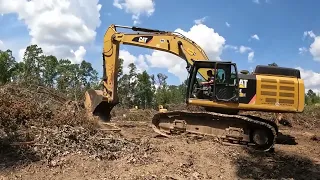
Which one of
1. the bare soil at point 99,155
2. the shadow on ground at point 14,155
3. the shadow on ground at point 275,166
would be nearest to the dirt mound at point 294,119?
the bare soil at point 99,155

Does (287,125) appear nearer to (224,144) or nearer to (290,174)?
(224,144)

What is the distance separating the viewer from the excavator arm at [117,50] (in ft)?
38.8

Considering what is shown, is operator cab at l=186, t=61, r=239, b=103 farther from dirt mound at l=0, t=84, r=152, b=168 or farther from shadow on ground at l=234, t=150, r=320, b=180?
dirt mound at l=0, t=84, r=152, b=168

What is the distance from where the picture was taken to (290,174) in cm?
760

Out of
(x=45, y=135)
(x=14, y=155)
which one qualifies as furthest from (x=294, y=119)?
(x=14, y=155)

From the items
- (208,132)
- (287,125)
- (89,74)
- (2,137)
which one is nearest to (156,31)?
(208,132)

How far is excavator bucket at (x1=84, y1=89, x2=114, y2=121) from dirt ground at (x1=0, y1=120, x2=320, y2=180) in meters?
3.06

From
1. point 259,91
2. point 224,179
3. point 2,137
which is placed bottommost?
point 224,179

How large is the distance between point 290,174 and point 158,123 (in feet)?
15.9

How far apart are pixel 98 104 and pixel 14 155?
4976 millimetres

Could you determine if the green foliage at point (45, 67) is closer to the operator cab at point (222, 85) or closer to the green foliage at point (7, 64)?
the green foliage at point (7, 64)

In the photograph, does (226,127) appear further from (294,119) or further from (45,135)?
(294,119)

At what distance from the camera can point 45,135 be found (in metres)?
7.59

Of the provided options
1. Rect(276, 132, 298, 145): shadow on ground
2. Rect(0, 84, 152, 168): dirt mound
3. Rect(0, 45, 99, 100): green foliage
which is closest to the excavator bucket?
Rect(0, 84, 152, 168): dirt mound
